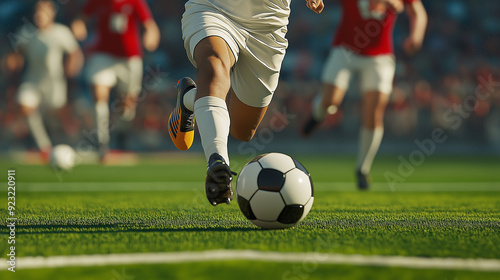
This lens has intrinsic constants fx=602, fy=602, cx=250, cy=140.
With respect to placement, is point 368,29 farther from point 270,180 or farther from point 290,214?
point 290,214

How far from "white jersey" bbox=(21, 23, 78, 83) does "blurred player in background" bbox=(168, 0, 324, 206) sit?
611cm

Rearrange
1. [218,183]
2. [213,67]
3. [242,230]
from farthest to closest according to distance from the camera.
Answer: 1. [213,67]
2. [242,230]
3. [218,183]

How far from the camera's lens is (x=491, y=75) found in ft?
51.9

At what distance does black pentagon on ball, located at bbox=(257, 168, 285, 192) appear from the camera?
300 centimetres

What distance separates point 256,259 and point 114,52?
714cm

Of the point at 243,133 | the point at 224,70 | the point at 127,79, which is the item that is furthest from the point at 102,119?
the point at 224,70

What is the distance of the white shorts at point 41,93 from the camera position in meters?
8.97

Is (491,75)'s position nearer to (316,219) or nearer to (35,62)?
(35,62)

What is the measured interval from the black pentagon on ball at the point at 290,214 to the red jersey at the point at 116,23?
635 centimetres

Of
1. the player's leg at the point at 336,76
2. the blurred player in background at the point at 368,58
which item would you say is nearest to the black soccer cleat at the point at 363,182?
the blurred player in background at the point at 368,58

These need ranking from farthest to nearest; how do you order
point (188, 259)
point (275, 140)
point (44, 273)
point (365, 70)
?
point (275, 140), point (365, 70), point (188, 259), point (44, 273)

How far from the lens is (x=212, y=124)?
2971mm

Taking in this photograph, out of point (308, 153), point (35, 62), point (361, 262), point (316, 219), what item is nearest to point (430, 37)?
point (308, 153)

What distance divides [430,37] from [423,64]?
809 millimetres
